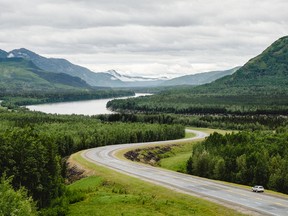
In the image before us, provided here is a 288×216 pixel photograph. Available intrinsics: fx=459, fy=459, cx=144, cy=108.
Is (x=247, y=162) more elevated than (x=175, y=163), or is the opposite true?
(x=247, y=162)

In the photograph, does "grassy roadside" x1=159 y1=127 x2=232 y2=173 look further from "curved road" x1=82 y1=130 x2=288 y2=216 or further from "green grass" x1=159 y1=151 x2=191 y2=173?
"curved road" x1=82 y1=130 x2=288 y2=216

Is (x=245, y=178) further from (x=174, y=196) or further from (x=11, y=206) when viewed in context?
(x=11, y=206)

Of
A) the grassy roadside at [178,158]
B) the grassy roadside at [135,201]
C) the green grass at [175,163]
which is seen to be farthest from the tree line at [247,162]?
the grassy roadside at [135,201]

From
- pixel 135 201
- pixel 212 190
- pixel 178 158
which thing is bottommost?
pixel 178 158

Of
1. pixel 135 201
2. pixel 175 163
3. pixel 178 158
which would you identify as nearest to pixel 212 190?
pixel 135 201

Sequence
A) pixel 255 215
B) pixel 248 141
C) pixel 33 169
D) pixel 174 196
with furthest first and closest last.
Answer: pixel 248 141, pixel 33 169, pixel 174 196, pixel 255 215

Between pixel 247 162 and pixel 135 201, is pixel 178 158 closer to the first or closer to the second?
pixel 247 162

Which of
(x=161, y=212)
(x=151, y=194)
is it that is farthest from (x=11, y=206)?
(x=151, y=194)

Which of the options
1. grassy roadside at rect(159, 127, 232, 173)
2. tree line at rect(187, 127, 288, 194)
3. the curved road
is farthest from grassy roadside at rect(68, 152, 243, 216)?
grassy roadside at rect(159, 127, 232, 173)
